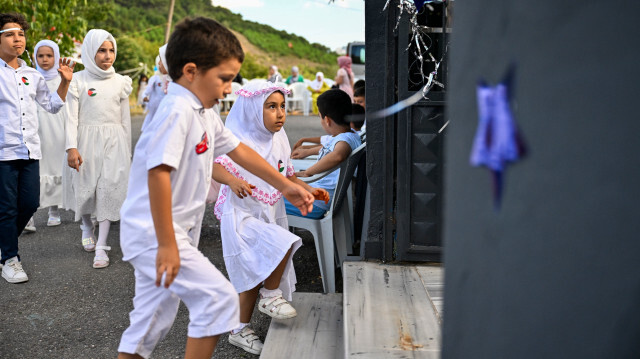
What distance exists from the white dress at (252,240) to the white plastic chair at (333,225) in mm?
570

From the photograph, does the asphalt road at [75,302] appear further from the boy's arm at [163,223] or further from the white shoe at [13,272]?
the boy's arm at [163,223]

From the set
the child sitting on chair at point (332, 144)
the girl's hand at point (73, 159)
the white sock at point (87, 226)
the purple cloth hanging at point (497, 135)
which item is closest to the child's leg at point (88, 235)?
the white sock at point (87, 226)

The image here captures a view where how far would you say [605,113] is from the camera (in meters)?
0.86

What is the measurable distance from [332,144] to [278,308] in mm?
1408

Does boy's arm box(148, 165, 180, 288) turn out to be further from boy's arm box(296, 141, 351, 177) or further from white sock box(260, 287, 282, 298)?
boy's arm box(296, 141, 351, 177)

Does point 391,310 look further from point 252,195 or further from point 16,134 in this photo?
point 16,134

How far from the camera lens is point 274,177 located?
8.51 ft

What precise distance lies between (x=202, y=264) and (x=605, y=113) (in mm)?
1655

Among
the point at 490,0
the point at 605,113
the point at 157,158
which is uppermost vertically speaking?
the point at 490,0

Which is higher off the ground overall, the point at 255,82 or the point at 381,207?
the point at 255,82

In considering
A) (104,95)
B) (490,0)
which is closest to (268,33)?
(104,95)

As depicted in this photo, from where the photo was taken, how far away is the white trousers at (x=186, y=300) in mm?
2184

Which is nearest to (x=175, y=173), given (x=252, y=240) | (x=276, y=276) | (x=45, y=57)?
(x=252, y=240)

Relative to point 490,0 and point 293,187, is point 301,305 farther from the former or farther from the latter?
point 490,0
